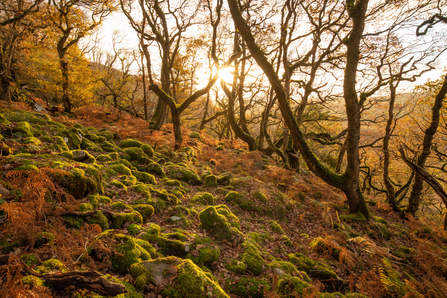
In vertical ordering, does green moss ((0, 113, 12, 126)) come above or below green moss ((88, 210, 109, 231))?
above

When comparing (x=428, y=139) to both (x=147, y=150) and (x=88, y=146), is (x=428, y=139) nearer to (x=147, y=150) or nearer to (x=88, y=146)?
(x=147, y=150)

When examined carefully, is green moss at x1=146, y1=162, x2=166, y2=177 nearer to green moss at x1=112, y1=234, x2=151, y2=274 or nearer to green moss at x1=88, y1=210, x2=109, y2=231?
green moss at x1=88, y1=210, x2=109, y2=231

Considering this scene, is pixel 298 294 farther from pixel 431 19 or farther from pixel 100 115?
pixel 100 115

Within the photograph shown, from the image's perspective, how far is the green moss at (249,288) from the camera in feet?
10.4

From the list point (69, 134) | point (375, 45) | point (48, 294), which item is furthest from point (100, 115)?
point (375, 45)

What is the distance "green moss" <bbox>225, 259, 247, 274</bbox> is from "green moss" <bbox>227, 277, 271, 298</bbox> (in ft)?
0.74

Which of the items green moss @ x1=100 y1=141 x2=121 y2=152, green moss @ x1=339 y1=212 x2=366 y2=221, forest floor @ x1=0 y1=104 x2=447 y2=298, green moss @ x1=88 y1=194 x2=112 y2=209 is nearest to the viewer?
forest floor @ x1=0 y1=104 x2=447 y2=298

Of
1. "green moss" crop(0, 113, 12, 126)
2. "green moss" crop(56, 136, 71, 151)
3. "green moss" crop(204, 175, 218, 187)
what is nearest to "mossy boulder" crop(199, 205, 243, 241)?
"green moss" crop(204, 175, 218, 187)

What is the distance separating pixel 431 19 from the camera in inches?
344

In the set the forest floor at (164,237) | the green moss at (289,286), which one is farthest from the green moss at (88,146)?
the green moss at (289,286)

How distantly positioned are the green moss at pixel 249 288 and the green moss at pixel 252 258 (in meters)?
0.32

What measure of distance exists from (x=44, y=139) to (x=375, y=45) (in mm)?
15502

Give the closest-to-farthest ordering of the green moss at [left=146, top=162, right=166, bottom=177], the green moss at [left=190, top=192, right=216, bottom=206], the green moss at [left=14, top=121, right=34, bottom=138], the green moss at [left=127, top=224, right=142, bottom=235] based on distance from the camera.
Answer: the green moss at [left=127, top=224, right=142, bottom=235] → the green moss at [left=14, top=121, right=34, bottom=138] → the green moss at [left=190, top=192, right=216, bottom=206] → the green moss at [left=146, top=162, right=166, bottom=177]

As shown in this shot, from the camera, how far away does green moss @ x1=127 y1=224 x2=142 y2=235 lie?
11.6ft
